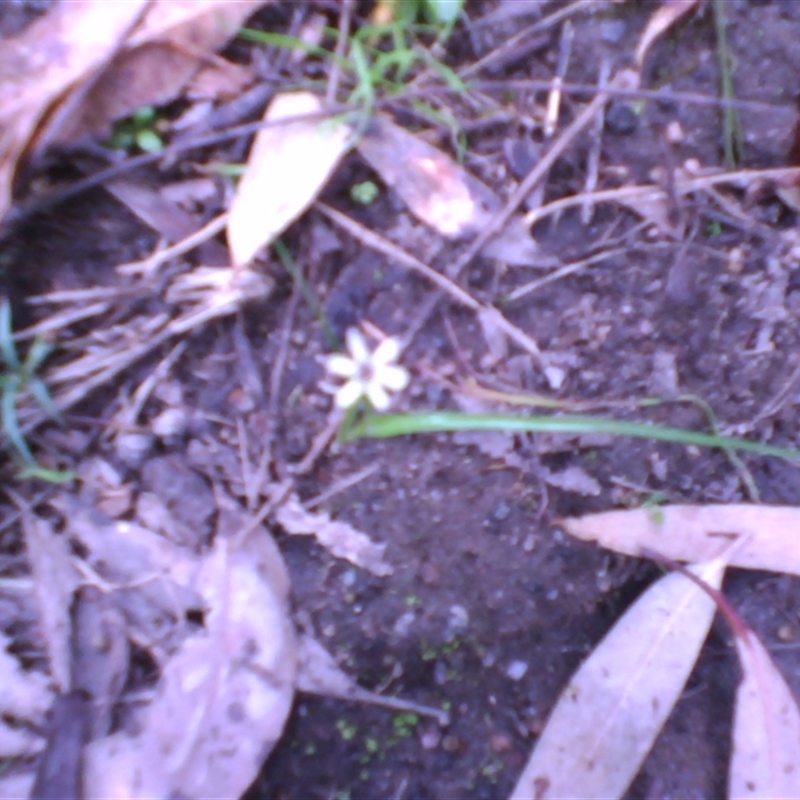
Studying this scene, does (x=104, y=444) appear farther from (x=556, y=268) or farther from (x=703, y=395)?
(x=703, y=395)

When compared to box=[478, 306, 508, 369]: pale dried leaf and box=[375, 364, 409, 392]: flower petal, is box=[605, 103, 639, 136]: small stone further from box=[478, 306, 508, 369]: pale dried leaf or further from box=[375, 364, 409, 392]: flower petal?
box=[375, 364, 409, 392]: flower petal

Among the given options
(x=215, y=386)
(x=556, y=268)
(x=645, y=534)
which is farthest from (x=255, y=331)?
(x=645, y=534)

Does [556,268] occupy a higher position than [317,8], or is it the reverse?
[317,8]

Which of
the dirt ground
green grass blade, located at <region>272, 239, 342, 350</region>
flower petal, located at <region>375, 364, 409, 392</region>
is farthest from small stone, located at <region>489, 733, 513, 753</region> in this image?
green grass blade, located at <region>272, 239, 342, 350</region>

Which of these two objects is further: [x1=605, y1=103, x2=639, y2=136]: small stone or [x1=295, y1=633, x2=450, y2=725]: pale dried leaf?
[x1=605, y1=103, x2=639, y2=136]: small stone

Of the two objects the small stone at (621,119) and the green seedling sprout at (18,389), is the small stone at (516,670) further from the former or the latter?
the small stone at (621,119)

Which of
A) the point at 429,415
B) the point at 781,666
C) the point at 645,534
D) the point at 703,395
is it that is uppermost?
the point at 429,415

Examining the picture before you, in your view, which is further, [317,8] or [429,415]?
[317,8]
